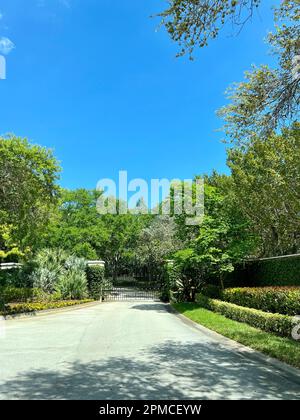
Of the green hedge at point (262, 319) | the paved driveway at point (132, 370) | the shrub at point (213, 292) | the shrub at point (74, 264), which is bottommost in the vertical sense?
the paved driveway at point (132, 370)

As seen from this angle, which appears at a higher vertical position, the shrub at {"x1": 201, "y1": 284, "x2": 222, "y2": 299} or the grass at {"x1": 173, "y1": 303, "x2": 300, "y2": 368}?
the shrub at {"x1": 201, "y1": 284, "x2": 222, "y2": 299}

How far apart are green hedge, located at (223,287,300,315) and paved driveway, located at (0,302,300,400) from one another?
8.81ft

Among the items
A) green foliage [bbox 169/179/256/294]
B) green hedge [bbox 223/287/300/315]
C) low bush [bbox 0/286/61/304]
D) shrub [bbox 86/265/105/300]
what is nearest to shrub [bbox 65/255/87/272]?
shrub [bbox 86/265/105/300]

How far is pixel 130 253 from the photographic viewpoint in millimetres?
51406

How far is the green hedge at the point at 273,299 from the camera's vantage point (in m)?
12.0

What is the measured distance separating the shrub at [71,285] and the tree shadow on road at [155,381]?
2071cm

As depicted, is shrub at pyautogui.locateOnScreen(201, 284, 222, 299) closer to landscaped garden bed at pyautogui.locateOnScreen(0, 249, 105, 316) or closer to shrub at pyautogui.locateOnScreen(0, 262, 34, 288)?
landscaped garden bed at pyautogui.locateOnScreen(0, 249, 105, 316)

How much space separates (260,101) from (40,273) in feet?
74.3

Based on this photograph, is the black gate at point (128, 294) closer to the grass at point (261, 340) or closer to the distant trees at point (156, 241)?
the distant trees at point (156, 241)

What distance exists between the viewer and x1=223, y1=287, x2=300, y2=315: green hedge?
12039mm

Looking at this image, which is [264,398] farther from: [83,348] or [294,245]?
[294,245]

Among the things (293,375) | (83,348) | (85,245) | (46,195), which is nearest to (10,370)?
(83,348)

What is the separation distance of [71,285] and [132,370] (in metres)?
22.5

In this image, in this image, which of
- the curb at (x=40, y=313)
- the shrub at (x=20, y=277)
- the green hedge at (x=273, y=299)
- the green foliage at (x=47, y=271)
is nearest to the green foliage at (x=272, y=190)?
the green hedge at (x=273, y=299)
